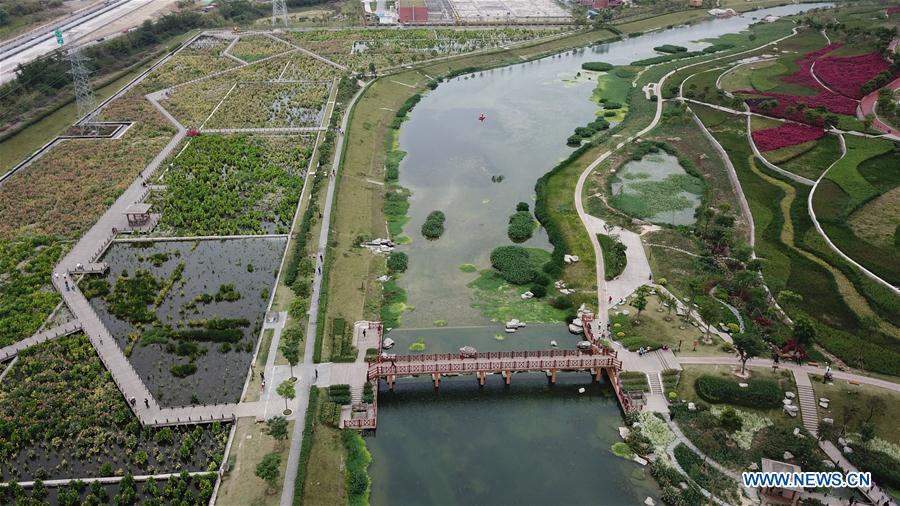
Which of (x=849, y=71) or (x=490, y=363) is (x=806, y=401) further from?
(x=849, y=71)

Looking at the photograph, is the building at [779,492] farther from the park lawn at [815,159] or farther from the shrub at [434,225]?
the park lawn at [815,159]

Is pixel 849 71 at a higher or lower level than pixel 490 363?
higher

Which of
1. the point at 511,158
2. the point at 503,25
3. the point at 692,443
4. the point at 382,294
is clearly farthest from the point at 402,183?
the point at 503,25

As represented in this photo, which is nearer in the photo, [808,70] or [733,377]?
[733,377]

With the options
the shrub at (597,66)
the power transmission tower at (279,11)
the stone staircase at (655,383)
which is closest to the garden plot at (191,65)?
the power transmission tower at (279,11)

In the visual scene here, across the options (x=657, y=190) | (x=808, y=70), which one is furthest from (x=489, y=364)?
(x=808, y=70)

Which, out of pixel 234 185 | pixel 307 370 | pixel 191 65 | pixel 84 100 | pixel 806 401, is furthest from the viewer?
pixel 191 65
